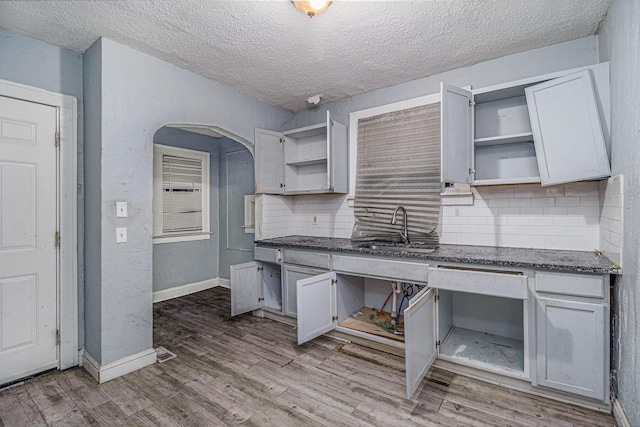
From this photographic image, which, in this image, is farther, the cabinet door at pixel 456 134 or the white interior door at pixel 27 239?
the cabinet door at pixel 456 134

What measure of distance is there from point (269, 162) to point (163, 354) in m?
2.29

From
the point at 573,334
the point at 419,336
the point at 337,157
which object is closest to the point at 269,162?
the point at 337,157

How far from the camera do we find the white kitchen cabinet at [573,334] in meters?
1.81

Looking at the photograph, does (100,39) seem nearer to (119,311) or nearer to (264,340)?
(119,311)

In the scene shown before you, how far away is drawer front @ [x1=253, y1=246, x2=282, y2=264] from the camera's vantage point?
342cm

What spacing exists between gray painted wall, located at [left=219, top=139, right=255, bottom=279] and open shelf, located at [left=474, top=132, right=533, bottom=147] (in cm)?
313

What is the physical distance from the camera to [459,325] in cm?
290

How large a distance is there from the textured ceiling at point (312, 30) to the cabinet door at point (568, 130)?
1.61 feet

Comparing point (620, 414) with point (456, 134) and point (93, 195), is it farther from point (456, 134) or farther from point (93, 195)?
point (93, 195)

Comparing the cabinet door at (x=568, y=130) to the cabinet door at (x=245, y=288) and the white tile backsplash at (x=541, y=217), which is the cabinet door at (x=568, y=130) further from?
the cabinet door at (x=245, y=288)

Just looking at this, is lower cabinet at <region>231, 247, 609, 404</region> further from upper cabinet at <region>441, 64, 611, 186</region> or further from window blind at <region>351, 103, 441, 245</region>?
upper cabinet at <region>441, 64, 611, 186</region>

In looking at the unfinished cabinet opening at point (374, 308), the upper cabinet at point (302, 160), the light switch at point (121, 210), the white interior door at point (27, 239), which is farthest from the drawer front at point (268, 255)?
the white interior door at point (27, 239)

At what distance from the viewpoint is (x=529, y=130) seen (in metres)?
2.64

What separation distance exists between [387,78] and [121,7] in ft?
7.60
